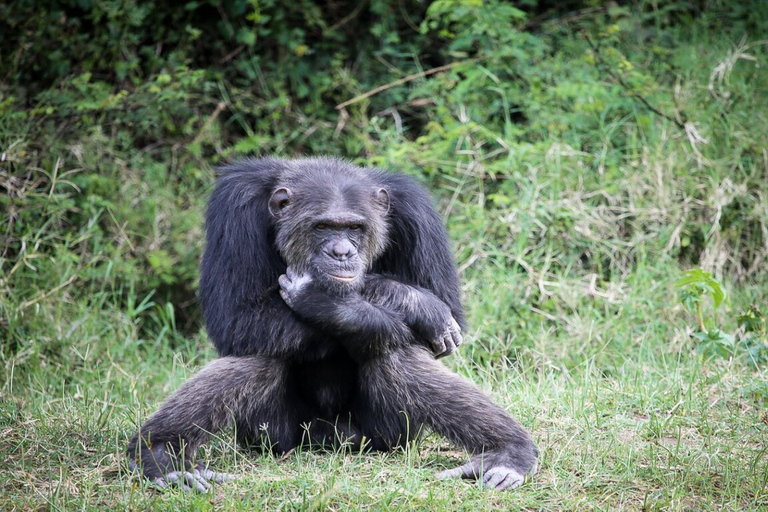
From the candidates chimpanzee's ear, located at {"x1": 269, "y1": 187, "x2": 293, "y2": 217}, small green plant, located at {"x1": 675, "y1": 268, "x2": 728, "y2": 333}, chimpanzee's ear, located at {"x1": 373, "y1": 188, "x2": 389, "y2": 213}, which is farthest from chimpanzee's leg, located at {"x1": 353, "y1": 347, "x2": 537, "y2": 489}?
small green plant, located at {"x1": 675, "y1": 268, "x2": 728, "y2": 333}

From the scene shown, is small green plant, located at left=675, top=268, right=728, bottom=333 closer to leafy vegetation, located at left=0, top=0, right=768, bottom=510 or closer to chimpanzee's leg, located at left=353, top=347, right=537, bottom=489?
leafy vegetation, located at left=0, top=0, right=768, bottom=510

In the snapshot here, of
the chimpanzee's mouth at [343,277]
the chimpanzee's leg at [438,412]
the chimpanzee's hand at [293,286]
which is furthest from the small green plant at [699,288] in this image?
the chimpanzee's hand at [293,286]

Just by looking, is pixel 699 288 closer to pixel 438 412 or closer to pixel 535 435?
pixel 535 435

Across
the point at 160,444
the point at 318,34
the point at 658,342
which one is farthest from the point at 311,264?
the point at 318,34

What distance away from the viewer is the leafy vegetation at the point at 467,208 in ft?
14.9

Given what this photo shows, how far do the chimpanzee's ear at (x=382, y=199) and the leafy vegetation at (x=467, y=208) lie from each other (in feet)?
4.22

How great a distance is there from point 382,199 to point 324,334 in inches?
33.5

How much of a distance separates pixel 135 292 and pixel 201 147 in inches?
70.4

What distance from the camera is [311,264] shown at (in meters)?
4.59

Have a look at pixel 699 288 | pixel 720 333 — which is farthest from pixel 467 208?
pixel 720 333

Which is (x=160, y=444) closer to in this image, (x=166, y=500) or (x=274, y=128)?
(x=166, y=500)

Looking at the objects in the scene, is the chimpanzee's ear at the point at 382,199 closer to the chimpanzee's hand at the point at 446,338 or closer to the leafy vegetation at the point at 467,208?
the chimpanzee's hand at the point at 446,338

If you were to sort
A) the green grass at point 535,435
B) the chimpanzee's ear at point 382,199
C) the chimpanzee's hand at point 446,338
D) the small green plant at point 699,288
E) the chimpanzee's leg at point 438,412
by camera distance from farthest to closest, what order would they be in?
the small green plant at point 699,288, the chimpanzee's ear at point 382,199, the chimpanzee's hand at point 446,338, the chimpanzee's leg at point 438,412, the green grass at point 535,435

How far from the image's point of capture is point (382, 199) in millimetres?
4941
